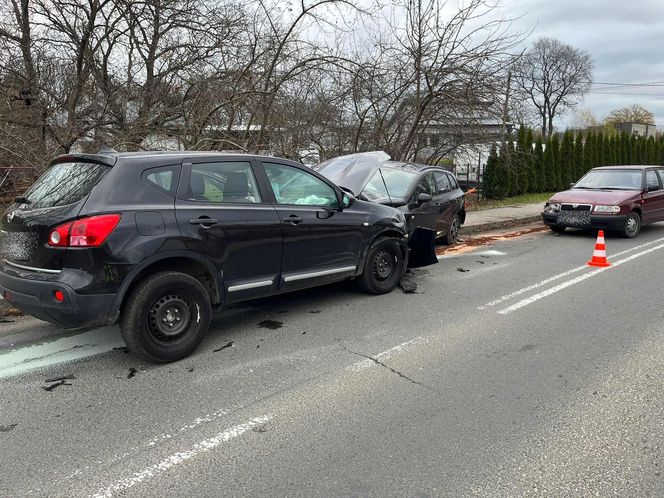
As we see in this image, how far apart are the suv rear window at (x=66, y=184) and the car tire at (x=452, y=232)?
720 centimetres

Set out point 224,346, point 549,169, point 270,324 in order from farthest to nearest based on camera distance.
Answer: point 549,169 < point 270,324 < point 224,346

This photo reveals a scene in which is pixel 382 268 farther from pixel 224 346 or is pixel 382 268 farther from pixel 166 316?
pixel 166 316

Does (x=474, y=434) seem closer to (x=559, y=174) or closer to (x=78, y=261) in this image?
(x=78, y=261)

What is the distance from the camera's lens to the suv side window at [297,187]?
500 centimetres

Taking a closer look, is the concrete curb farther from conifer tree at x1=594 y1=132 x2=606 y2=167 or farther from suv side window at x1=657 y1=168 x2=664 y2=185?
conifer tree at x1=594 y1=132 x2=606 y2=167

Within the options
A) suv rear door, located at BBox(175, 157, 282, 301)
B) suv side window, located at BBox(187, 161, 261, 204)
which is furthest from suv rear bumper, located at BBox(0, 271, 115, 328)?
suv side window, located at BBox(187, 161, 261, 204)

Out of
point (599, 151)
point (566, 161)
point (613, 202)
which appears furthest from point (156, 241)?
point (599, 151)

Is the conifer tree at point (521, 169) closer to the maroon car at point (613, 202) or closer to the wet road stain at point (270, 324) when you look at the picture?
the maroon car at point (613, 202)

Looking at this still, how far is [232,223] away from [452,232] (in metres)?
6.65

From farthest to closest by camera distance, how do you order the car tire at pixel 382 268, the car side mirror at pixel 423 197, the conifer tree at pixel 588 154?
1. the conifer tree at pixel 588 154
2. the car side mirror at pixel 423 197
3. the car tire at pixel 382 268

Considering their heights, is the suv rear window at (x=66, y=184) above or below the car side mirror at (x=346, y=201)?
above

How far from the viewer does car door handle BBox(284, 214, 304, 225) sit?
492 centimetres

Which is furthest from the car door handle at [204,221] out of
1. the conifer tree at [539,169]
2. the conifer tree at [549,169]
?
the conifer tree at [549,169]

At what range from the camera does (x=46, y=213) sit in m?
3.89
